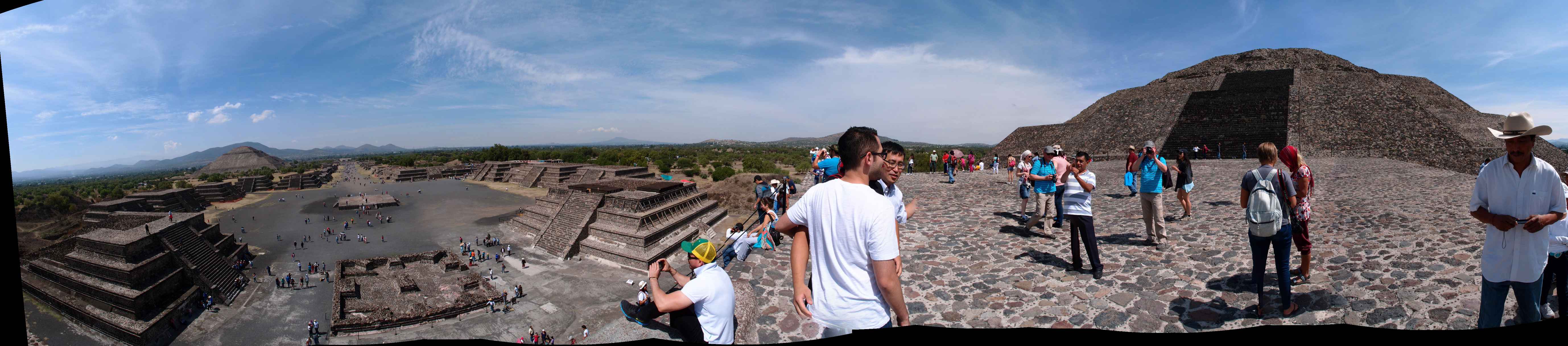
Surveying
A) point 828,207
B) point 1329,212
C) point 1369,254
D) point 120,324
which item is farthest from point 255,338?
point 1329,212

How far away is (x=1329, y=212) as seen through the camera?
681cm

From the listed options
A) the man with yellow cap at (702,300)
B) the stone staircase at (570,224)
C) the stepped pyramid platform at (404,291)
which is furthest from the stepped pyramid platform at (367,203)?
the man with yellow cap at (702,300)

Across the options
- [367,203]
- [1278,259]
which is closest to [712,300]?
[1278,259]

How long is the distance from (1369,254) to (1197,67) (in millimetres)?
47305

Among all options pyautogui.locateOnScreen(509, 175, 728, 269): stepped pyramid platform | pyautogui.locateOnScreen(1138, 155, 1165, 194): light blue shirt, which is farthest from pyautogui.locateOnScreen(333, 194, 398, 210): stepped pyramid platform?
pyautogui.locateOnScreen(1138, 155, 1165, 194): light blue shirt

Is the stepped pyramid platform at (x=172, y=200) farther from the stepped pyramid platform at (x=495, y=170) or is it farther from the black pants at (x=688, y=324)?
the black pants at (x=688, y=324)

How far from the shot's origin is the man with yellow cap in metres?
2.65

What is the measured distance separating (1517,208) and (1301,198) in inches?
55.1

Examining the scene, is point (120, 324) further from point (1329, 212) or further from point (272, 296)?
point (1329, 212)

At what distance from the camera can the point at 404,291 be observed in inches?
611

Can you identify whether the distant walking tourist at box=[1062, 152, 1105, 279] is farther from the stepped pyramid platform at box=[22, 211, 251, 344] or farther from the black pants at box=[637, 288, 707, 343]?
the stepped pyramid platform at box=[22, 211, 251, 344]

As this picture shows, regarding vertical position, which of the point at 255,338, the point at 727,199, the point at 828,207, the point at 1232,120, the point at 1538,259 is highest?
the point at 1232,120

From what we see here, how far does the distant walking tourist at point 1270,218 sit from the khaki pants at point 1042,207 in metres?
2.88

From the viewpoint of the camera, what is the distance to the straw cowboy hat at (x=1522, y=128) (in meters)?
2.07
